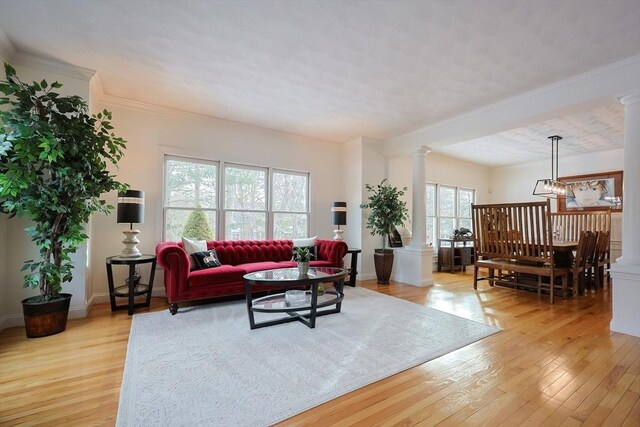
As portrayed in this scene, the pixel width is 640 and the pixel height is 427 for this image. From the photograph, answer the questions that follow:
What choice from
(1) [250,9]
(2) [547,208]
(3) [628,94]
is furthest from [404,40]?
(2) [547,208]

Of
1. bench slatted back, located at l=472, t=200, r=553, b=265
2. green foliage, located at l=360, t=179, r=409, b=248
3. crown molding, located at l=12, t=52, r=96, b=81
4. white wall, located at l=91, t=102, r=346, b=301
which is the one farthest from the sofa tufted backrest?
bench slatted back, located at l=472, t=200, r=553, b=265

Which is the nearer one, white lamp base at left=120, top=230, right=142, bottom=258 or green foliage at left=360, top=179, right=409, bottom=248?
white lamp base at left=120, top=230, right=142, bottom=258

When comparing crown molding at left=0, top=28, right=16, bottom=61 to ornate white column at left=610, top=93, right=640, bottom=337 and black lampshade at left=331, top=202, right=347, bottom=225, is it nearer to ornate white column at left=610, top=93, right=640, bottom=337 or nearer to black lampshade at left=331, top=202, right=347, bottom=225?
black lampshade at left=331, top=202, right=347, bottom=225

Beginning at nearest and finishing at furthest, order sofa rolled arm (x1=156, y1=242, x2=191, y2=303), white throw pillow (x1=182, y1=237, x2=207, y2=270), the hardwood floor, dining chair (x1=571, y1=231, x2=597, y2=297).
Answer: the hardwood floor, sofa rolled arm (x1=156, y1=242, x2=191, y2=303), white throw pillow (x1=182, y1=237, x2=207, y2=270), dining chair (x1=571, y1=231, x2=597, y2=297)

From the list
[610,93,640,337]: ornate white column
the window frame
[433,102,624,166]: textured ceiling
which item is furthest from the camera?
the window frame

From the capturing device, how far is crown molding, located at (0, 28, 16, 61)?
262 cm

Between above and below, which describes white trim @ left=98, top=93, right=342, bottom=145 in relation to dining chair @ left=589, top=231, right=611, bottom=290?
above

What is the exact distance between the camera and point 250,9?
7.41 ft

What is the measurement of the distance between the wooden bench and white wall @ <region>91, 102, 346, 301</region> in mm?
2720

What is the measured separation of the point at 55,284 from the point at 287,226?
10.6ft

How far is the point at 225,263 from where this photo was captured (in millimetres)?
4320

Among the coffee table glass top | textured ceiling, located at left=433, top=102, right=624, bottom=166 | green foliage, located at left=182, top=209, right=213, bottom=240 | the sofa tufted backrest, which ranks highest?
textured ceiling, located at left=433, top=102, right=624, bottom=166

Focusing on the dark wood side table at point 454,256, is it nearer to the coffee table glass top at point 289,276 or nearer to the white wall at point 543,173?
the white wall at point 543,173

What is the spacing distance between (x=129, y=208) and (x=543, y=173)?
8795 mm
